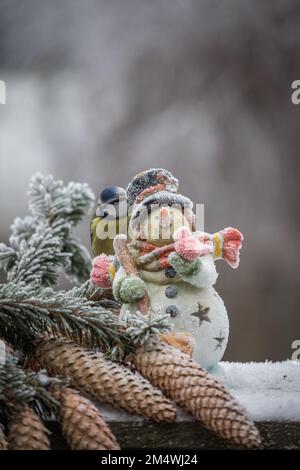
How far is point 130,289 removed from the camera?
53 cm

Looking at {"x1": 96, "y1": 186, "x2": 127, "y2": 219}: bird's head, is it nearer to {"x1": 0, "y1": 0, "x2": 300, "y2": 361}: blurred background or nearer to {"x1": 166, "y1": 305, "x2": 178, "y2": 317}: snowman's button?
{"x1": 166, "y1": 305, "x2": 178, "y2": 317}: snowman's button

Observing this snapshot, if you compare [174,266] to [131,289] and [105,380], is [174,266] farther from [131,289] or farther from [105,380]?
[105,380]

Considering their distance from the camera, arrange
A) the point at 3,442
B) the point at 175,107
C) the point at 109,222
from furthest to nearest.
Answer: the point at 175,107 < the point at 109,222 < the point at 3,442

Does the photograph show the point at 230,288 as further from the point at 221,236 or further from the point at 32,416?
the point at 32,416

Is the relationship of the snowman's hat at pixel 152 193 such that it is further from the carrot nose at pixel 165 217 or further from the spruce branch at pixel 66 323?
the spruce branch at pixel 66 323

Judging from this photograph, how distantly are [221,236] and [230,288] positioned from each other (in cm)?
69

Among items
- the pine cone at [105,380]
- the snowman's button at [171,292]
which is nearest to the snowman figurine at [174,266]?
the snowman's button at [171,292]

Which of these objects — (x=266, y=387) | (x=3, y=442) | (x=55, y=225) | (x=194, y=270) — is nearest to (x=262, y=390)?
(x=266, y=387)

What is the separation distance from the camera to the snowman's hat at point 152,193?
0.57m

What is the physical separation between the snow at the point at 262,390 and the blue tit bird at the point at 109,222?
19 centimetres

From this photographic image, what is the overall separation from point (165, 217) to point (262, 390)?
179 mm

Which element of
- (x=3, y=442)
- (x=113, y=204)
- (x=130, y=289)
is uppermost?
(x=113, y=204)

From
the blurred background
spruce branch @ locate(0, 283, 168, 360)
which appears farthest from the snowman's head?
the blurred background

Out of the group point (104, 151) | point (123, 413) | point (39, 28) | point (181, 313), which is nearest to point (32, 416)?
point (123, 413)
